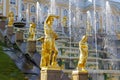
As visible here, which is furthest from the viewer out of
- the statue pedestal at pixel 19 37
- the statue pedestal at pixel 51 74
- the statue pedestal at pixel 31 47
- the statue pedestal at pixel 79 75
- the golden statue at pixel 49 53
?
the statue pedestal at pixel 19 37

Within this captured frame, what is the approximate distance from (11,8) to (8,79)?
181 ft

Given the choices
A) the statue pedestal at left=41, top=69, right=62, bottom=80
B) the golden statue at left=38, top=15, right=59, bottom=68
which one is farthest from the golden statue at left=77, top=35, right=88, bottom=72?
the golden statue at left=38, top=15, right=59, bottom=68

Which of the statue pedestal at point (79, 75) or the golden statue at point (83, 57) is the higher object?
the golden statue at point (83, 57)

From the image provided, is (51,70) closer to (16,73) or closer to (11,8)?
(16,73)

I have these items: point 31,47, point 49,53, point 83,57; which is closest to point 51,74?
point 49,53

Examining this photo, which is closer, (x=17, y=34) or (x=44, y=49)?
(x=44, y=49)

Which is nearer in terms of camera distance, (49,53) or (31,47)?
(49,53)

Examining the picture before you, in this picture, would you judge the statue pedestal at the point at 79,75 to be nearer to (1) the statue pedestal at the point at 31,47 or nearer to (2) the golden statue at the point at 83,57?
(2) the golden statue at the point at 83,57

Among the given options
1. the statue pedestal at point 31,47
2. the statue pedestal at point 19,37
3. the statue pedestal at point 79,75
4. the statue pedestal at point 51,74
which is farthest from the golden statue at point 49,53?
the statue pedestal at point 19,37

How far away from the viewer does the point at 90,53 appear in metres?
25.6

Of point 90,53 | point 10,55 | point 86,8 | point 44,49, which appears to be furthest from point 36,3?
point 44,49

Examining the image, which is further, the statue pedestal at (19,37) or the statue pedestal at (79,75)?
the statue pedestal at (19,37)

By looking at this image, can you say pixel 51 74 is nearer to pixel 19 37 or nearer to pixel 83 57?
pixel 83 57

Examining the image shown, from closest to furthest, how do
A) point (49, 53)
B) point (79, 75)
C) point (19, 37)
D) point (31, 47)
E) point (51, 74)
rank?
point (79, 75) → point (51, 74) → point (49, 53) → point (31, 47) → point (19, 37)
